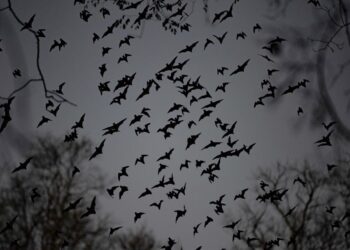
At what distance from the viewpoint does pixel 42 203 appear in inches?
504

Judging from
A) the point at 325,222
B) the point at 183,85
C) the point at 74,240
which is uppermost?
the point at 325,222

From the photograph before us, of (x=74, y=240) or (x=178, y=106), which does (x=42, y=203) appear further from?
(x=178, y=106)

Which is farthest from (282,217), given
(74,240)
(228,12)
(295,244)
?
(228,12)

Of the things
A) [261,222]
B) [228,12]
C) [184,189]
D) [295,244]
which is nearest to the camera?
[228,12]

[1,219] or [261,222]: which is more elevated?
[261,222]

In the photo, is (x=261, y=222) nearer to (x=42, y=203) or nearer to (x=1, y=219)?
(x=42, y=203)

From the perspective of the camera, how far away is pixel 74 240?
1305cm

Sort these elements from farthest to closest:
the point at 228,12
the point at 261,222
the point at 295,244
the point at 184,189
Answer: the point at 261,222 → the point at 295,244 → the point at 184,189 → the point at 228,12

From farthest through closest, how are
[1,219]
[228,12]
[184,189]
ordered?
1. [1,219]
2. [184,189]
3. [228,12]

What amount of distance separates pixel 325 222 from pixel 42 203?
45.2 feet

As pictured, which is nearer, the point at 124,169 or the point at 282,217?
the point at 124,169

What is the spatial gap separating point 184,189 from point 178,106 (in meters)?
2.00

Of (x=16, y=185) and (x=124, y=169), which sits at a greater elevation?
(x=16, y=185)

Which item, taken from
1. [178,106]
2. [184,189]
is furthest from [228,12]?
[184,189]
